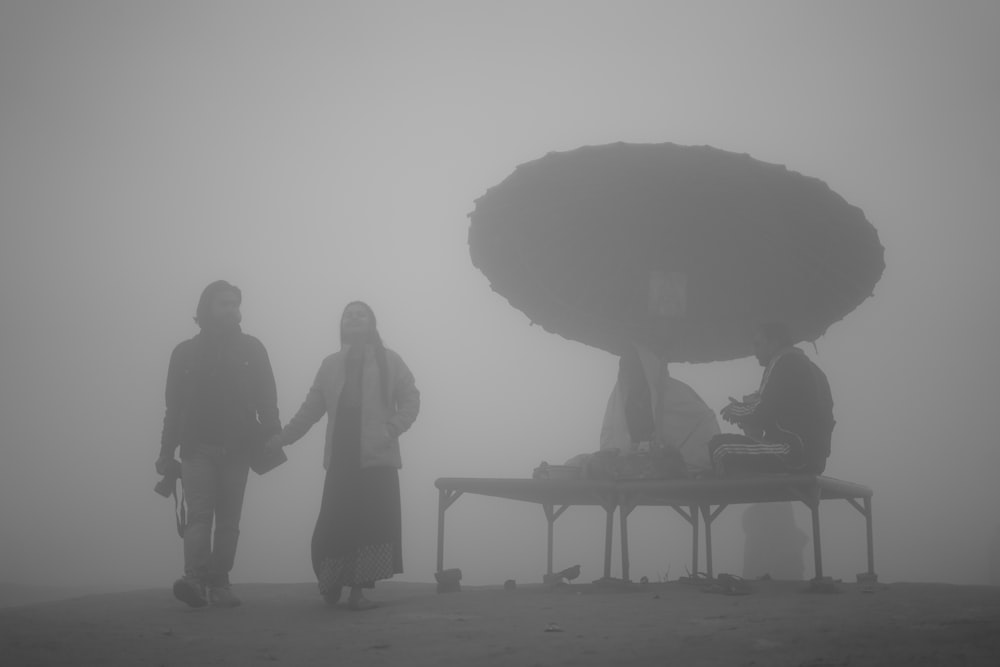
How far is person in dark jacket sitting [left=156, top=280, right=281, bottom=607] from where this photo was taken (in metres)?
5.44

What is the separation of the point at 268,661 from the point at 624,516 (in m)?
3.36

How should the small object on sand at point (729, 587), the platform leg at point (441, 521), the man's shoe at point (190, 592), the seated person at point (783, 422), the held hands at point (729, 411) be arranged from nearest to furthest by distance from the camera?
the man's shoe at point (190, 592) < the small object on sand at point (729, 587) < the seated person at point (783, 422) < the held hands at point (729, 411) < the platform leg at point (441, 521)

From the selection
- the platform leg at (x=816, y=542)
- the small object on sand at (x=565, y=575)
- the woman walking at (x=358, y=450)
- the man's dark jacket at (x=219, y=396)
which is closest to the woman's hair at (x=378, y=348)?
the woman walking at (x=358, y=450)

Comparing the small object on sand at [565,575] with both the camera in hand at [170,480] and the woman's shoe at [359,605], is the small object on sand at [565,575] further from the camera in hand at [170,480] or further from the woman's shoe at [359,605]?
the camera in hand at [170,480]

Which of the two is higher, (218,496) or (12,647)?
(218,496)

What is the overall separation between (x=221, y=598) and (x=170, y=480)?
0.86m

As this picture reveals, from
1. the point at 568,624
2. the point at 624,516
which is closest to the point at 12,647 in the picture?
the point at 568,624

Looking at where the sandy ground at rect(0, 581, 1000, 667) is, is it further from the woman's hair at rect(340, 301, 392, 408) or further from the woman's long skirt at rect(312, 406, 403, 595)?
the woman's hair at rect(340, 301, 392, 408)

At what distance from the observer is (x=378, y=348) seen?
5.94 meters

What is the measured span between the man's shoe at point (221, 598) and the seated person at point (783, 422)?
11.7 ft

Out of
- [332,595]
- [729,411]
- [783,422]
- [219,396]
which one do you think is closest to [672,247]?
[729,411]

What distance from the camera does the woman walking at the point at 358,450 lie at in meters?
5.44

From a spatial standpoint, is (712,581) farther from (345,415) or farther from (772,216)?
(772,216)

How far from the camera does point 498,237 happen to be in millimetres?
8398
